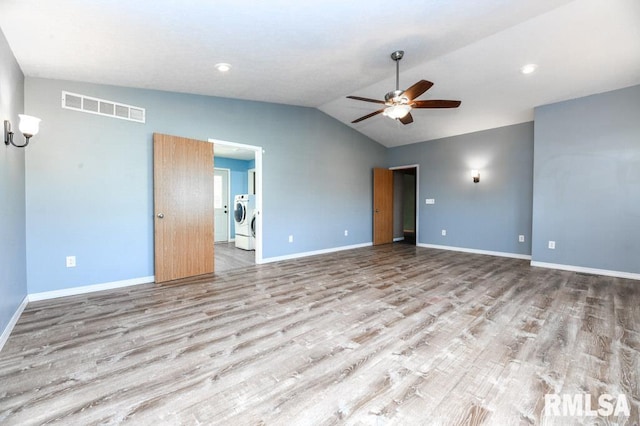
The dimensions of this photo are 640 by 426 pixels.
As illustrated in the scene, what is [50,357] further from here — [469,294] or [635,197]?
[635,197]

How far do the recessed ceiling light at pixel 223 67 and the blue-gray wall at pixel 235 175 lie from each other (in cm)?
434

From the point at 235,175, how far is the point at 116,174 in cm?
427

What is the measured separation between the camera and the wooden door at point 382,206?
22.5ft

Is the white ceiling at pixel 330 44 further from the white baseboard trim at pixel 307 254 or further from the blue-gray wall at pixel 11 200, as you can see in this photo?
the white baseboard trim at pixel 307 254

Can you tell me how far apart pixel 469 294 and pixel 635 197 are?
296 centimetres

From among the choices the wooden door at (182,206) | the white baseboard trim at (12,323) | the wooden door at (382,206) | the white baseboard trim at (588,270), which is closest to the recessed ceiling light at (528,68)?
the white baseboard trim at (588,270)

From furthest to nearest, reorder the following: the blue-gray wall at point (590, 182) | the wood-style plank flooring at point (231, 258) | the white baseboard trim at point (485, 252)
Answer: the white baseboard trim at point (485, 252) → the wood-style plank flooring at point (231, 258) → the blue-gray wall at point (590, 182)

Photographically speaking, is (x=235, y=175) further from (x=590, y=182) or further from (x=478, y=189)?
(x=590, y=182)

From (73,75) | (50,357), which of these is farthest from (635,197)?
(73,75)

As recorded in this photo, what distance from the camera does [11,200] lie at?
2.40m

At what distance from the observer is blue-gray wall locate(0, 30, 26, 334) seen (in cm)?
215

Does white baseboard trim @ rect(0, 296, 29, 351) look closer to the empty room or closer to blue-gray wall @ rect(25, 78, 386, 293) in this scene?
the empty room

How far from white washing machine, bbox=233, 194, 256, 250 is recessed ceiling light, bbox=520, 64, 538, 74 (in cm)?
512

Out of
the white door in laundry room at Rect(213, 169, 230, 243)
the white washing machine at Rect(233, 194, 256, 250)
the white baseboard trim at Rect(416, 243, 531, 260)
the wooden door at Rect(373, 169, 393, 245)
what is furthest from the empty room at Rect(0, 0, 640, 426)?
the white door in laundry room at Rect(213, 169, 230, 243)
